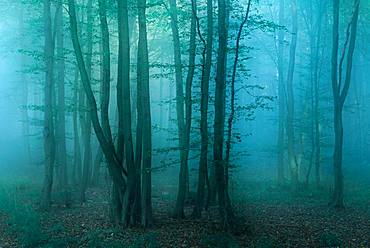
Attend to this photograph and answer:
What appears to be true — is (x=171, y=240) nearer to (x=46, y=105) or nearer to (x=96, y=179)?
(x=46, y=105)

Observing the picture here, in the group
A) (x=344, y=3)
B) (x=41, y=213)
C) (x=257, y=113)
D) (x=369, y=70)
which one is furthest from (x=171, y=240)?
(x=257, y=113)

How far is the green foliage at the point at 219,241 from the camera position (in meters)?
9.91

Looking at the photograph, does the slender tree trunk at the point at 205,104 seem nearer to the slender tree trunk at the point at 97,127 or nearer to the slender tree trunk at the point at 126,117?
the slender tree trunk at the point at 126,117

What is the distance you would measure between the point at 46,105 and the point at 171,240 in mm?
7564

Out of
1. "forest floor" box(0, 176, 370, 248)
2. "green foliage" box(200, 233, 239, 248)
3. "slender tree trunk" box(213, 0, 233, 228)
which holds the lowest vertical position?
"forest floor" box(0, 176, 370, 248)

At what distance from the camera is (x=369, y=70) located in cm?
3731

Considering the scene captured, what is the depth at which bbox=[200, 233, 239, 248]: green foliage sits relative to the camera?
9908 mm

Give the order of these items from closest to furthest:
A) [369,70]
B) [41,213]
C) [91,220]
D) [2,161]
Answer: [91,220] → [41,213] → [2,161] → [369,70]

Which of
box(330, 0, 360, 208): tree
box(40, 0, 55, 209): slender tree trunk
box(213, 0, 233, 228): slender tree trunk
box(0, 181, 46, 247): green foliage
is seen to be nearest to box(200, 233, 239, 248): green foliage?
box(213, 0, 233, 228): slender tree trunk

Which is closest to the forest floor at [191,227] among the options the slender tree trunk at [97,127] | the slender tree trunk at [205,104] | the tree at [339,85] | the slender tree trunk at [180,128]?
the slender tree trunk at [180,128]

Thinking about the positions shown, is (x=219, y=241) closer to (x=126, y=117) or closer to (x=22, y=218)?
(x=126, y=117)

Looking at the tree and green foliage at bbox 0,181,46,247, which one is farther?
the tree

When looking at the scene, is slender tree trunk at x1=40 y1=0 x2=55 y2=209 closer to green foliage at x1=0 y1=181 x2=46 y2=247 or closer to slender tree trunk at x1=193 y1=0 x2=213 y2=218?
green foliage at x1=0 y1=181 x2=46 y2=247

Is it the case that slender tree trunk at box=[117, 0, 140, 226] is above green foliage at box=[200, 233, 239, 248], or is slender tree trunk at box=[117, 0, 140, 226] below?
above
